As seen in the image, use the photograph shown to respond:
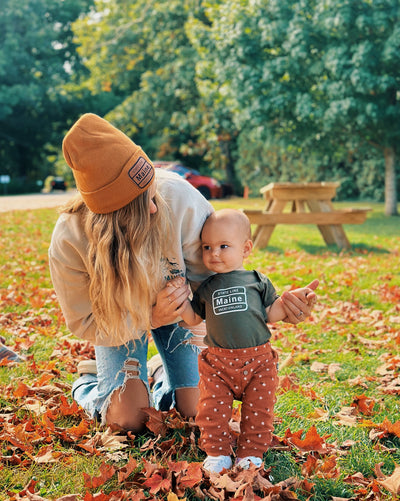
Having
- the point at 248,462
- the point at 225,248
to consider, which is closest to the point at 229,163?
the point at 225,248

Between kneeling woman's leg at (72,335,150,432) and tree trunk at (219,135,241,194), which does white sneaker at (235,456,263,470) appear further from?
tree trunk at (219,135,241,194)

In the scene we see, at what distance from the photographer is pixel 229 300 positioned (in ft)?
8.19

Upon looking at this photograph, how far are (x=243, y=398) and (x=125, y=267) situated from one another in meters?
0.82

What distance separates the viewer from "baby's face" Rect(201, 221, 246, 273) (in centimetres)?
256

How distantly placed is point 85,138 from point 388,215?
44.5 feet

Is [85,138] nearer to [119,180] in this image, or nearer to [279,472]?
[119,180]

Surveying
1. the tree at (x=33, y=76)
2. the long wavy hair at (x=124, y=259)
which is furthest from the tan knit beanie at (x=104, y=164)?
the tree at (x=33, y=76)

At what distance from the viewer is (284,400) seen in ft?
10.1

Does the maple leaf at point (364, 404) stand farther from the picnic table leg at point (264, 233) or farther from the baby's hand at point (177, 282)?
the picnic table leg at point (264, 233)

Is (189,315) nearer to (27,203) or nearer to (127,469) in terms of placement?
(127,469)

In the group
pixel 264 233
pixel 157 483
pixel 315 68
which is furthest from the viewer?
pixel 315 68

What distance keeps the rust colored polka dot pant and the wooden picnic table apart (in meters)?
5.79

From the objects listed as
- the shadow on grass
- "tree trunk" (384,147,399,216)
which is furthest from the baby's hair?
"tree trunk" (384,147,399,216)

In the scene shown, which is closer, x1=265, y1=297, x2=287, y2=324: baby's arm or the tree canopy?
x1=265, y1=297, x2=287, y2=324: baby's arm
